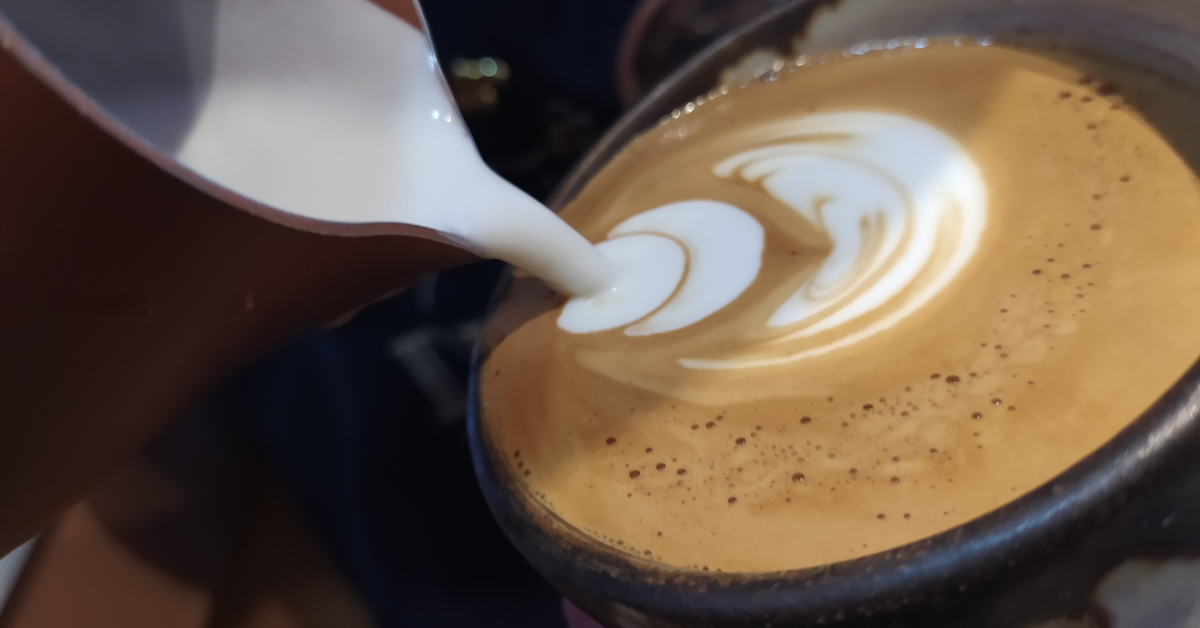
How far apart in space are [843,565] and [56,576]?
706 mm

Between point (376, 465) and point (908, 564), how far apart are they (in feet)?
2.52

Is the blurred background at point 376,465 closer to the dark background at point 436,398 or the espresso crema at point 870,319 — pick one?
the dark background at point 436,398

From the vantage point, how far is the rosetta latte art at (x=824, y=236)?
56 cm

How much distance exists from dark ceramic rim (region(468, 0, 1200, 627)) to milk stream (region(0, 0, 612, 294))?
26cm

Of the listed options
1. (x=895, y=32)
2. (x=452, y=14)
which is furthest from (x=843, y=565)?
(x=452, y=14)

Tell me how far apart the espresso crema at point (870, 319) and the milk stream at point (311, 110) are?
109 mm

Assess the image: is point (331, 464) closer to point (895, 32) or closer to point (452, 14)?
point (452, 14)

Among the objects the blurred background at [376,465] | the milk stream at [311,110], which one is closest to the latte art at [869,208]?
the milk stream at [311,110]

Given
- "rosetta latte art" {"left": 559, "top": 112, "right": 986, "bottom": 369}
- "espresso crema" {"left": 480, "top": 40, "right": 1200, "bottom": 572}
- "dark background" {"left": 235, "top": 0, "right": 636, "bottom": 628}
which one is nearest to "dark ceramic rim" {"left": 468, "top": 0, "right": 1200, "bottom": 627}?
"espresso crema" {"left": 480, "top": 40, "right": 1200, "bottom": 572}

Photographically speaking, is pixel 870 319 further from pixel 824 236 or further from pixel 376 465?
pixel 376 465

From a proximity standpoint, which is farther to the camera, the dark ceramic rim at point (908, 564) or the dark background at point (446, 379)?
the dark background at point (446, 379)

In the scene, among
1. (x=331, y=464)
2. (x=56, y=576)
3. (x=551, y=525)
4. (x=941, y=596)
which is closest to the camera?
(x=941, y=596)

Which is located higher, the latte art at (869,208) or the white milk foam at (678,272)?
the latte art at (869,208)

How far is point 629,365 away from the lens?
60 centimetres
